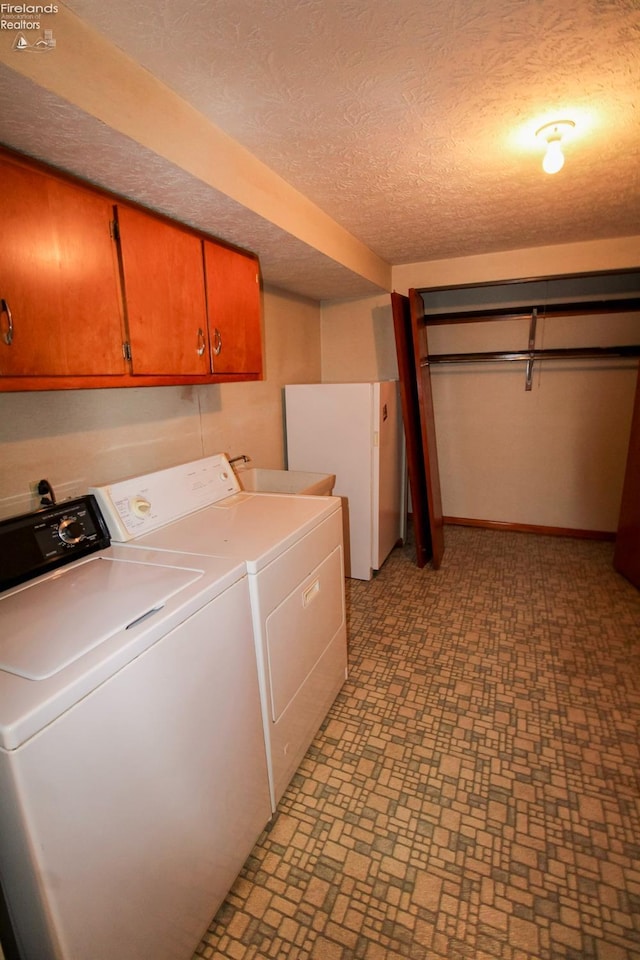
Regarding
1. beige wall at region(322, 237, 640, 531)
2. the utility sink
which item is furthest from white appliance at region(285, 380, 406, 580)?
beige wall at region(322, 237, 640, 531)

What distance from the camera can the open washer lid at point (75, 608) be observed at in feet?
2.90

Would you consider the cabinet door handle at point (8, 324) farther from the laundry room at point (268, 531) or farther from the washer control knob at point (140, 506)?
the washer control knob at point (140, 506)

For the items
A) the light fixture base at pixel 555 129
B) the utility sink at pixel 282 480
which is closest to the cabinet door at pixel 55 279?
the utility sink at pixel 282 480

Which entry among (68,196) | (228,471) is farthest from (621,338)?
(68,196)

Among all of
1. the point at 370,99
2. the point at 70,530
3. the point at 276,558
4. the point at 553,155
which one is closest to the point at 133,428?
the point at 70,530

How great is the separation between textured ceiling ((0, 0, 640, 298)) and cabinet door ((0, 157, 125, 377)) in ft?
0.38

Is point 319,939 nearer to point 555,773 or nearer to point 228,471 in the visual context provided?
point 555,773

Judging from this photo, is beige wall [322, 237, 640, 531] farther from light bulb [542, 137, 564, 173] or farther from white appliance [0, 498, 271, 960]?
white appliance [0, 498, 271, 960]

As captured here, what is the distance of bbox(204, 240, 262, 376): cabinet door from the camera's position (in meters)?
1.79

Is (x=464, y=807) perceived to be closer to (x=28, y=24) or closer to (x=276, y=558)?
(x=276, y=558)

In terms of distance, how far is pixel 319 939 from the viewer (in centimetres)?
119

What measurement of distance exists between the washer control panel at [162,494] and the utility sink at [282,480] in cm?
53

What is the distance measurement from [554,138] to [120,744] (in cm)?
228

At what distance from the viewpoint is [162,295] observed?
4.97ft
